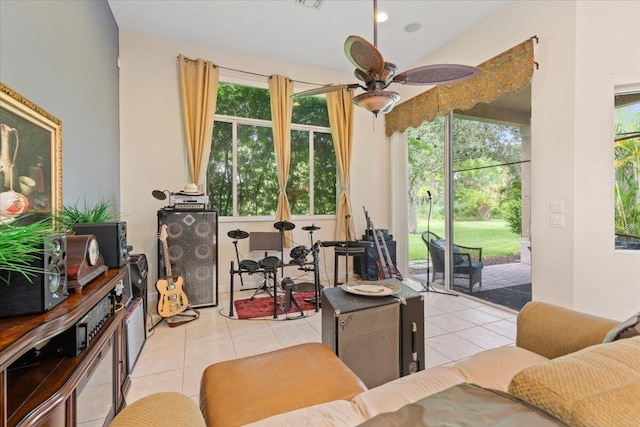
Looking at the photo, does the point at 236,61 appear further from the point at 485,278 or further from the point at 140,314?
the point at 485,278

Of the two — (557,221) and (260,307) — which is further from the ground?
(557,221)

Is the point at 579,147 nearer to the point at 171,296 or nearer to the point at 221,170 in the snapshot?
the point at 221,170

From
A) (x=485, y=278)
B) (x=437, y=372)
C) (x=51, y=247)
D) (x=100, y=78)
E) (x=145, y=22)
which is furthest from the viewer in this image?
(x=485, y=278)

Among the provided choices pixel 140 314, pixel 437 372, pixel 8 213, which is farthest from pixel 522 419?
pixel 140 314

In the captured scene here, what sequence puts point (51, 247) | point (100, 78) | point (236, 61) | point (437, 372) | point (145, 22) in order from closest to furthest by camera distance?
point (51, 247) → point (437, 372) → point (100, 78) → point (145, 22) → point (236, 61)

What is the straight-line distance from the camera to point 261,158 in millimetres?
4434

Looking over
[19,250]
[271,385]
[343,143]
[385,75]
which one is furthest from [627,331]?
[343,143]

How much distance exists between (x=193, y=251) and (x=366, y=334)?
8.07 feet

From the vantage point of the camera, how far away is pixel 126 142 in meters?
3.73

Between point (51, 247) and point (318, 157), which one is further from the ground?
point (318, 157)

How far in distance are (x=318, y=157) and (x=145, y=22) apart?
9.25 feet

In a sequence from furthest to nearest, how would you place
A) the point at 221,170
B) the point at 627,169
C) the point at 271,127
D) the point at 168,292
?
the point at 271,127 < the point at 221,170 < the point at 168,292 < the point at 627,169

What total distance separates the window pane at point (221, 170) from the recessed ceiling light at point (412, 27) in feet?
8.87

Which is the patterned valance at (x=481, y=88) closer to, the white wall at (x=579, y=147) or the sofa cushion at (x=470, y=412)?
the white wall at (x=579, y=147)
